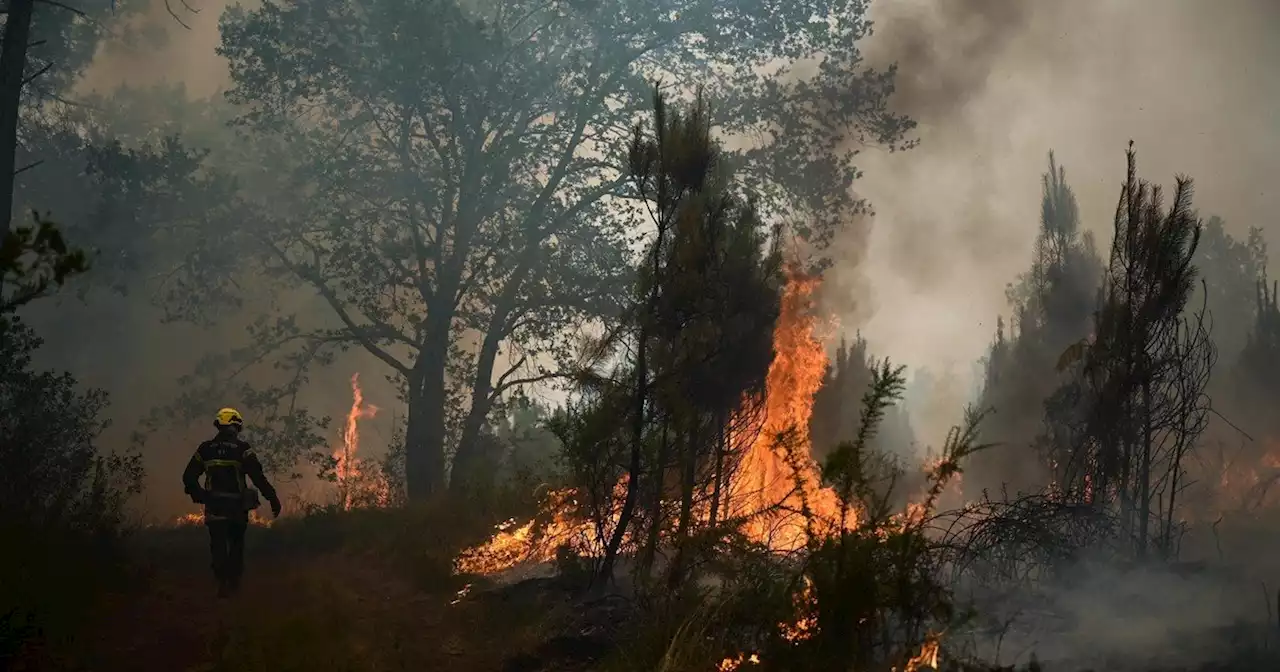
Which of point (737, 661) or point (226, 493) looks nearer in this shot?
point (737, 661)

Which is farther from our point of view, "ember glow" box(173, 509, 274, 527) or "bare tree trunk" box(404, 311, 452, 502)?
A: "bare tree trunk" box(404, 311, 452, 502)

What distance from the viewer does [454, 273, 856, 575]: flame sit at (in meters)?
10.2

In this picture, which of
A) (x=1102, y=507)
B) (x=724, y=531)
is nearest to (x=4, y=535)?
(x=724, y=531)

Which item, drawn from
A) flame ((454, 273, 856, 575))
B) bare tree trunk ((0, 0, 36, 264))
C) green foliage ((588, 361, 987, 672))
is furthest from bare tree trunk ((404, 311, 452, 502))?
green foliage ((588, 361, 987, 672))

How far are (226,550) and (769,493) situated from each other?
6.94m

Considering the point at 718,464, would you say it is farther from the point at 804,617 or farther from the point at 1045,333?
the point at 1045,333

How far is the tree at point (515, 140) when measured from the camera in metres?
17.9

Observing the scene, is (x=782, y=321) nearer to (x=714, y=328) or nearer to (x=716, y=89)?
(x=714, y=328)

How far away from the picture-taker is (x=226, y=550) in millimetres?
10070

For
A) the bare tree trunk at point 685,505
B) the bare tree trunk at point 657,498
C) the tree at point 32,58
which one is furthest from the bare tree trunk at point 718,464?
the tree at point 32,58

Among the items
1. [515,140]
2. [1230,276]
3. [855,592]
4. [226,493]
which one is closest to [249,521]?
[226,493]

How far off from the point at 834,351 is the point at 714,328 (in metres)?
19.2

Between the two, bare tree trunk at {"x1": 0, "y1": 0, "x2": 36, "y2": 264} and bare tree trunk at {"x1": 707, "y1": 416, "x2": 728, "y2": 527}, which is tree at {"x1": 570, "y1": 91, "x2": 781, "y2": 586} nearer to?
bare tree trunk at {"x1": 707, "y1": 416, "x2": 728, "y2": 527}

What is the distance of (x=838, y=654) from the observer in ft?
18.2
